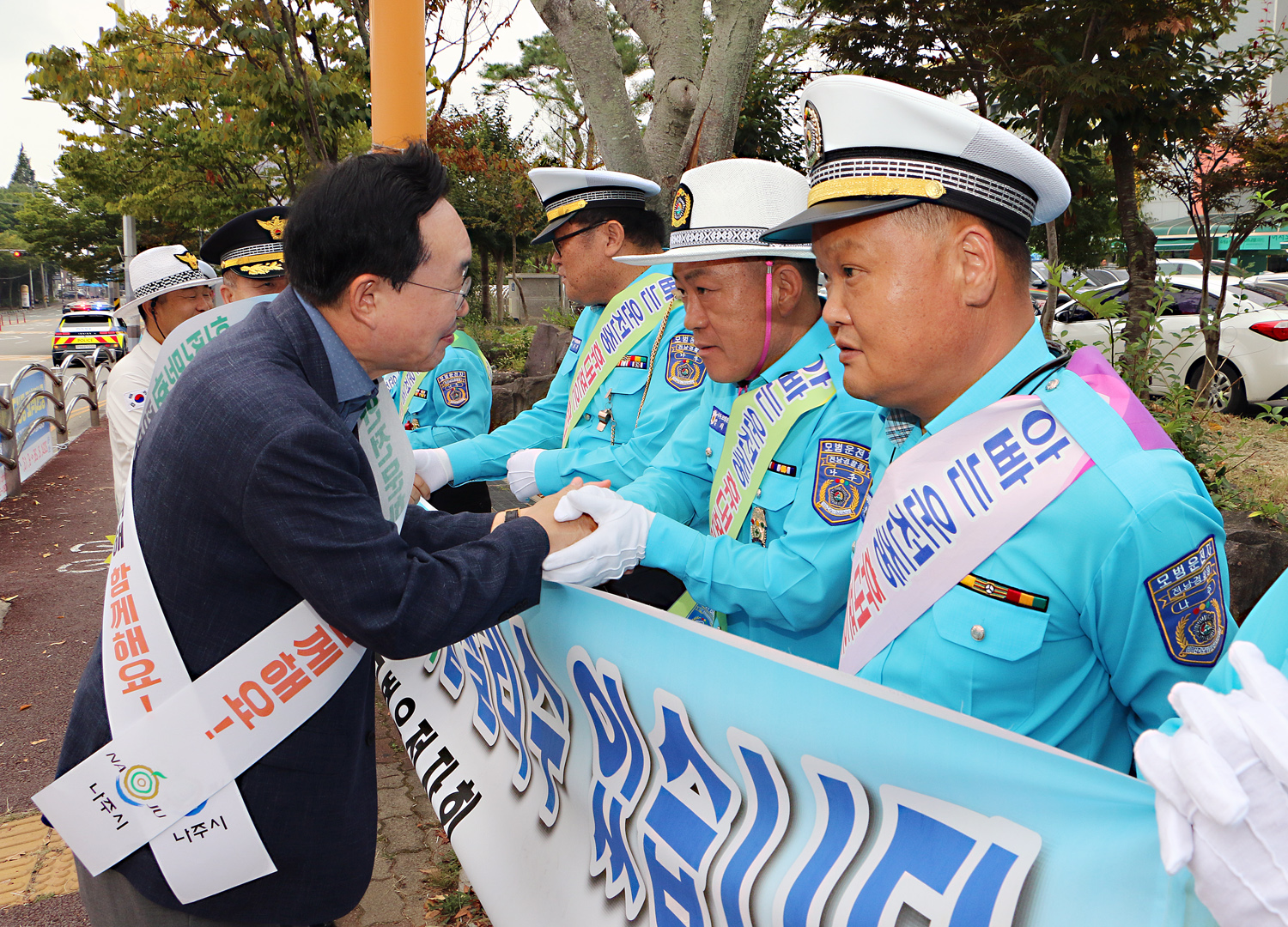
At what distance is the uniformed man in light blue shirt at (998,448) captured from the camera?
4.83ft

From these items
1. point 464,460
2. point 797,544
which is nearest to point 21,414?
point 464,460

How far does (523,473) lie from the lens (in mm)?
3670

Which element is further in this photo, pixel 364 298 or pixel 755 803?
pixel 364 298

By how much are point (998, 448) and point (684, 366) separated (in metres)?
1.83

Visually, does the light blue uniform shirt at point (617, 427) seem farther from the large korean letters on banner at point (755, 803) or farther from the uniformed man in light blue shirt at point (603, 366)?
the large korean letters on banner at point (755, 803)

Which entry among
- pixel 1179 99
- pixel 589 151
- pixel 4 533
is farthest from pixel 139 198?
pixel 1179 99

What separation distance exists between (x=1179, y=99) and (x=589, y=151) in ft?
67.1

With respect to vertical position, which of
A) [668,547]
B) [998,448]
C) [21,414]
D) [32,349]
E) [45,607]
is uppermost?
[998,448]

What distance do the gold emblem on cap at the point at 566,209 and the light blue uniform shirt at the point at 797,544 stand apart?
5.31 feet

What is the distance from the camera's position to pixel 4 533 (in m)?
8.61

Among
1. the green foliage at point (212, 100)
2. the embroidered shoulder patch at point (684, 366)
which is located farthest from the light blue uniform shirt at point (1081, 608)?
the green foliage at point (212, 100)

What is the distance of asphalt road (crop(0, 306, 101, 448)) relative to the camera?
16.6 m

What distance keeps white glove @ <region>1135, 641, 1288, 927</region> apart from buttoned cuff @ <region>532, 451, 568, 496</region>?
109 inches

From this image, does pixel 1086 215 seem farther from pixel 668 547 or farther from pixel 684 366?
pixel 668 547
